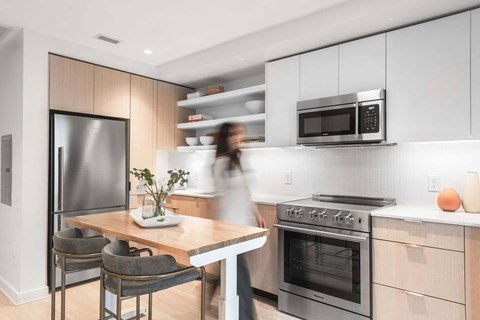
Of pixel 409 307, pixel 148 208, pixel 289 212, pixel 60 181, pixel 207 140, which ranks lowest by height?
pixel 409 307

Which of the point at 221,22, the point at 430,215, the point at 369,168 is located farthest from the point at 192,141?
the point at 430,215

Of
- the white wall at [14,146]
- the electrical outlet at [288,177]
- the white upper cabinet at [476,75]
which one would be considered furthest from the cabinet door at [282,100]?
the white wall at [14,146]

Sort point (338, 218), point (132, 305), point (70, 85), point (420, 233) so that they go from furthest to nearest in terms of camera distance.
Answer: point (70, 85) < point (132, 305) < point (338, 218) < point (420, 233)

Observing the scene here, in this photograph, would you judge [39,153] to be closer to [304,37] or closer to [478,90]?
[304,37]

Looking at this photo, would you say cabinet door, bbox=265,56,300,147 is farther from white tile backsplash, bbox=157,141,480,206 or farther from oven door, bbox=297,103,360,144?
→ white tile backsplash, bbox=157,141,480,206

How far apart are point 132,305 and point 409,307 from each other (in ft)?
7.38

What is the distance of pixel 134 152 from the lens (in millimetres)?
3908

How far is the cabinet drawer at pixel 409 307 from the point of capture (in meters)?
2.05

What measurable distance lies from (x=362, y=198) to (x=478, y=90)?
1211mm

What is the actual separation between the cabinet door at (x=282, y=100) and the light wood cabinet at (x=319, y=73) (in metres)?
0.07

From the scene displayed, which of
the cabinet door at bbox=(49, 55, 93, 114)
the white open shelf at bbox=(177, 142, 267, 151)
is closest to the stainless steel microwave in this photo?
the white open shelf at bbox=(177, 142, 267, 151)

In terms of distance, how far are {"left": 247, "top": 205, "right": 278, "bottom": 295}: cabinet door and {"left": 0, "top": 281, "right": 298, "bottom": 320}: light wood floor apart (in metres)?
0.17

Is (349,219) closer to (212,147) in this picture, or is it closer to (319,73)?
(319,73)

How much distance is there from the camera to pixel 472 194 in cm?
233
